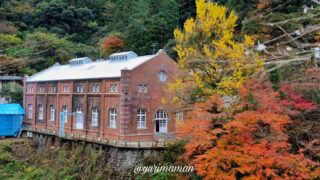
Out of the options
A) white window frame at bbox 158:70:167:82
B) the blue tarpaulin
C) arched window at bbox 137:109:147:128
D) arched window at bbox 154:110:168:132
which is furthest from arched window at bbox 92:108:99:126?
the blue tarpaulin

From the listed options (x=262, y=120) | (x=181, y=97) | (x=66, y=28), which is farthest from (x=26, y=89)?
(x=262, y=120)

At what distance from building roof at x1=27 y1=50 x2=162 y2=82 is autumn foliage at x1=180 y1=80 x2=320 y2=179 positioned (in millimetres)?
9496

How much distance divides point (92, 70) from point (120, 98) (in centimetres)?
650

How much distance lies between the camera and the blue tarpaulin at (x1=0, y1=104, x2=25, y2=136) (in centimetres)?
3061

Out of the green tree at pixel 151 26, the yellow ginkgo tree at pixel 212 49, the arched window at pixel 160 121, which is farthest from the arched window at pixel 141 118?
the green tree at pixel 151 26

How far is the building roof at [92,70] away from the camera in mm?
23720

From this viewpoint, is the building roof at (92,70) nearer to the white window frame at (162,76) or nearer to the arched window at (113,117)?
A: the white window frame at (162,76)

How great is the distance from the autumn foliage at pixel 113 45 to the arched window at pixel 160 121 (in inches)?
805

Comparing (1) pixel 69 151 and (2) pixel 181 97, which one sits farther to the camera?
(1) pixel 69 151

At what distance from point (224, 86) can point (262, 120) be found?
3342 millimetres

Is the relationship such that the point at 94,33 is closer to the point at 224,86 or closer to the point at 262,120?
the point at 224,86

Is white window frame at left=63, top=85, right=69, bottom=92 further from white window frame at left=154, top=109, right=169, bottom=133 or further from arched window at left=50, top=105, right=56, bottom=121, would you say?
white window frame at left=154, top=109, right=169, bottom=133

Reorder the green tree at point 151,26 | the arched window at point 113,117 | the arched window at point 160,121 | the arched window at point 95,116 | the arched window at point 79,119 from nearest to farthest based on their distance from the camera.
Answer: the arched window at point 113,117, the arched window at point 160,121, the arched window at point 95,116, the arched window at point 79,119, the green tree at point 151,26

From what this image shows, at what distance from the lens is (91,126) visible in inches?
980
